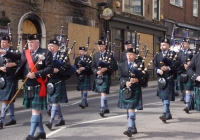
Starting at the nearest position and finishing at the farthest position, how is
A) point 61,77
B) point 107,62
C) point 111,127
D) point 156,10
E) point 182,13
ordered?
point 111,127, point 61,77, point 107,62, point 156,10, point 182,13

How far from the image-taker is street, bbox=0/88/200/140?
7473 mm

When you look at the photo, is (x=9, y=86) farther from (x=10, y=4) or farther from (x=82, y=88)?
(x=10, y=4)

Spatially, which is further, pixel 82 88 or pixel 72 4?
pixel 72 4

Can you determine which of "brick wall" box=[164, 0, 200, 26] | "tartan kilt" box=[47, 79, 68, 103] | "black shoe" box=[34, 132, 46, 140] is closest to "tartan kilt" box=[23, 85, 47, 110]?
"black shoe" box=[34, 132, 46, 140]

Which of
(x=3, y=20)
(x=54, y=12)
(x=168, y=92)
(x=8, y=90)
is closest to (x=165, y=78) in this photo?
(x=168, y=92)

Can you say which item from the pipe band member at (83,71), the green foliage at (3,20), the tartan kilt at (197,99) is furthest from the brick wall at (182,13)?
the tartan kilt at (197,99)

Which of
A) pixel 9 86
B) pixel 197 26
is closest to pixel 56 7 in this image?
pixel 9 86

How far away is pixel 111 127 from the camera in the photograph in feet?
27.4

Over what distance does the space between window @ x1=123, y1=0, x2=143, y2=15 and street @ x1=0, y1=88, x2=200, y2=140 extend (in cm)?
1347

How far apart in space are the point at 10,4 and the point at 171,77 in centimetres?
853

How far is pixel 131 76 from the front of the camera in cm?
734

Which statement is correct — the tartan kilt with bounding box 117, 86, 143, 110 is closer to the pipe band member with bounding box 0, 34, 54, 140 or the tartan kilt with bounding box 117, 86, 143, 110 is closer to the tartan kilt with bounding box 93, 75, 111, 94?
the pipe band member with bounding box 0, 34, 54, 140

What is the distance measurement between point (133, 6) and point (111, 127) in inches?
676

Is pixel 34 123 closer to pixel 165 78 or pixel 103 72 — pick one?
pixel 165 78
